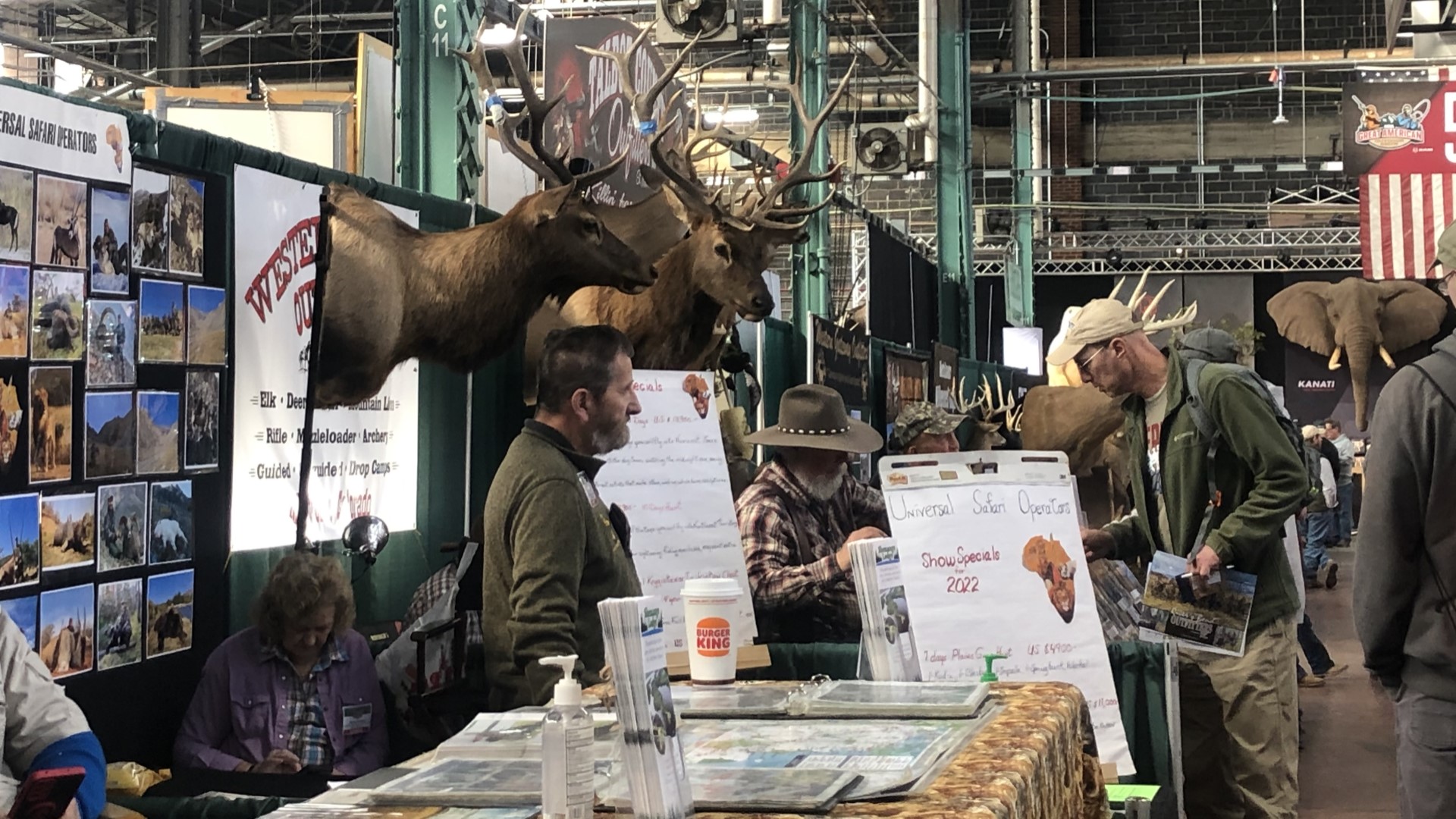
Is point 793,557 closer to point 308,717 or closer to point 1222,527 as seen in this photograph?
point 1222,527

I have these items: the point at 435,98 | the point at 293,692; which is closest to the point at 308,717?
the point at 293,692

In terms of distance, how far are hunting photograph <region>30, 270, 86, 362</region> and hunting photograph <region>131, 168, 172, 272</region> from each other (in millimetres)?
183

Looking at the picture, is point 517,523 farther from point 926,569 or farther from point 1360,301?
point 1360,301

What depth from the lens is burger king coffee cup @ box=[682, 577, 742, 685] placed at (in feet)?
8.19

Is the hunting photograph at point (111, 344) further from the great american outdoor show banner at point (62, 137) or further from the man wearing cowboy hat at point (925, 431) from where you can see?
the man wearing cowboy hat at point (925, 431)

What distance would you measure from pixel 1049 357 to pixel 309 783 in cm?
315

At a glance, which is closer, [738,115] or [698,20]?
[698,20]

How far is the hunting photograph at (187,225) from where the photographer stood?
3.41 m

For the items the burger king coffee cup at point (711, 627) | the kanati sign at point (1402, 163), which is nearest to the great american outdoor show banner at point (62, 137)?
the burger king coffee cup at point (711, 627)

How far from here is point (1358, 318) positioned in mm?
21031

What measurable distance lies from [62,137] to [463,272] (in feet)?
4.84

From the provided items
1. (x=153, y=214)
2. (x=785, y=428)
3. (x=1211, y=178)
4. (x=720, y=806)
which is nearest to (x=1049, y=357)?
(x=785, y=428)

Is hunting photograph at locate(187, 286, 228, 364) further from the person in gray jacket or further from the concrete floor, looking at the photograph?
the concrete floor

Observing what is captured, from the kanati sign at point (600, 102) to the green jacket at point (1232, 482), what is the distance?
1.92m
